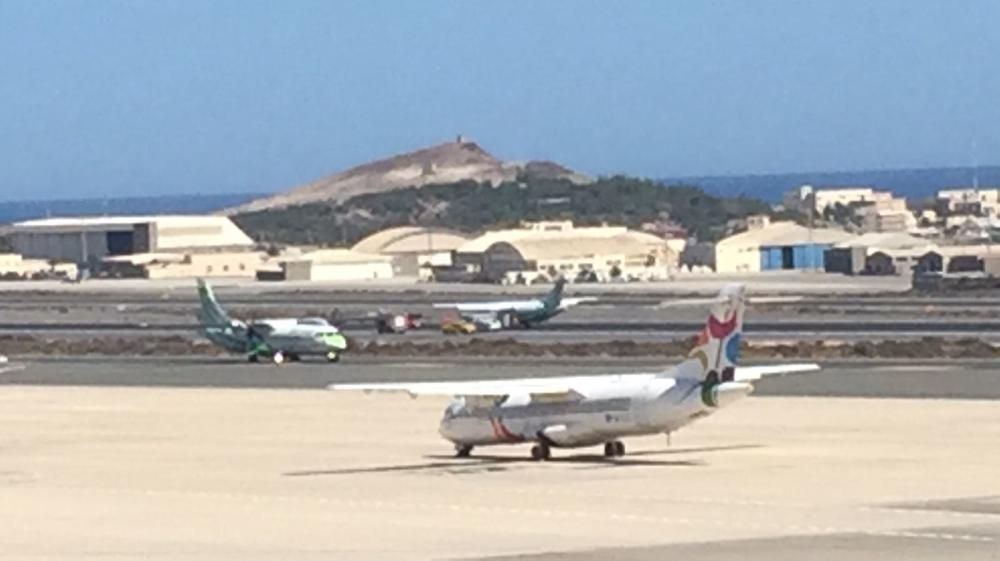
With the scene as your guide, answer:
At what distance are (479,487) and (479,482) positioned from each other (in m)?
1.22

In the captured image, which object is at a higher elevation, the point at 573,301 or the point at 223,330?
the point at 223,330

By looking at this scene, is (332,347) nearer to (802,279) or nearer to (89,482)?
(89,482)

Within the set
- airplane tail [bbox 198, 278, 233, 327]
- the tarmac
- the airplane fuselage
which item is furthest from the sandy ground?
airplane tail [bbox 198, 278, 233, 327]

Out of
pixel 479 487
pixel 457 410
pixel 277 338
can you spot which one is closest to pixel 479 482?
pixel 479 487

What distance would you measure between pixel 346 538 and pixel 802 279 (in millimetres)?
140442

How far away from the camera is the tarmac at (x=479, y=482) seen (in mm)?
44875

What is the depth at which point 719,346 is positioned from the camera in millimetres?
56656

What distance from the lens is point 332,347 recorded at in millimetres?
103688

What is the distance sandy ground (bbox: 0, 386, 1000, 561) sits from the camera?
44.9 m

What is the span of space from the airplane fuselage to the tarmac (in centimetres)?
80

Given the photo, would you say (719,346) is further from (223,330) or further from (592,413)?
(223,330)

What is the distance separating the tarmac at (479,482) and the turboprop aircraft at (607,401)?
80 cm

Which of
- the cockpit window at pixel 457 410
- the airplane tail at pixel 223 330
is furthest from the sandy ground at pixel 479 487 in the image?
the airplane tail at pixel 223 330

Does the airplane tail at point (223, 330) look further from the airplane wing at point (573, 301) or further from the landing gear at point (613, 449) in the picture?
the landing gear at point (613, 449)
